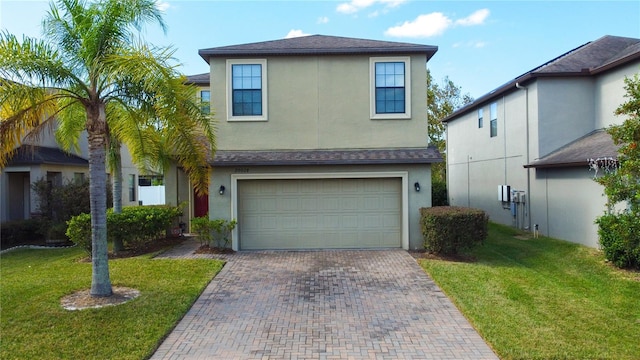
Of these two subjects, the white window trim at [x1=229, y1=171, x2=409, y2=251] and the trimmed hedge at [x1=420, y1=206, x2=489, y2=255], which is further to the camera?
the white window trim at [x1=229, y1=171, x2=409, y2=251]

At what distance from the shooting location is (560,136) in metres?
14.1

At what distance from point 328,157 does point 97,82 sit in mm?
5984

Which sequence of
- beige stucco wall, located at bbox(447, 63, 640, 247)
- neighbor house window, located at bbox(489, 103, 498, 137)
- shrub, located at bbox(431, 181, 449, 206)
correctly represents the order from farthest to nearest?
shrub, located at bbox(431, 181, 449, 206) < neighbor house window, located at bbox(489, 103, 498, 137) < beige stucco wall, located at bbox(447, 63, 640, 247)

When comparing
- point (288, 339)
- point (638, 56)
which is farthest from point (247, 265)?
point (638, 56)

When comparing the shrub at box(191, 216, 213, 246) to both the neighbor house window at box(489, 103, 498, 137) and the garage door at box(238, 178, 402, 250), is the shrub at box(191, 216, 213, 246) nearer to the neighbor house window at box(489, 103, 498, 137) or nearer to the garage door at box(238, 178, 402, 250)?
the garage door at box(238, 178, 402, 250)

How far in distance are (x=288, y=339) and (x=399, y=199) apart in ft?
22.5

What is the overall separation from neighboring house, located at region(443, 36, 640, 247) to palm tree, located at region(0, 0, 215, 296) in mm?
10129

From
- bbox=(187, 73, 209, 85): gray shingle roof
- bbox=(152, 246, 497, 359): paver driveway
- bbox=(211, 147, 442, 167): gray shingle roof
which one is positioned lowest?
bbox=(152, 246, 497, 359): paver driveway

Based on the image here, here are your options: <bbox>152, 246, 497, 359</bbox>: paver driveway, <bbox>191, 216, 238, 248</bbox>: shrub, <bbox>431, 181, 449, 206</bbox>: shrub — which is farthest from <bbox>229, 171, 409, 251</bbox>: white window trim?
<bbox>431, 181, 449, 206</bbox>: shrub

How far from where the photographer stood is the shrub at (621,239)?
8.34m

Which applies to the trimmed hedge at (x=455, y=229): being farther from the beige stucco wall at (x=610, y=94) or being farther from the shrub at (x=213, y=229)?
the beige stucco wall at (x=610, y=94)

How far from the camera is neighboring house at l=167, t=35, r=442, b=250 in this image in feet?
38.2

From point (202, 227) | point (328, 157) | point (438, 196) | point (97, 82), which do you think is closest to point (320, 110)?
point (328, 157)

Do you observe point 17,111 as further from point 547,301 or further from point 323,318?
point 547,301
